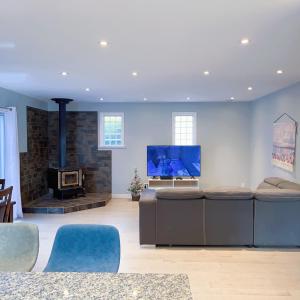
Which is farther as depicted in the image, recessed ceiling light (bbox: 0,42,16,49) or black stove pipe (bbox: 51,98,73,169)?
black stove pipe (bbox: 51,98,73,169)

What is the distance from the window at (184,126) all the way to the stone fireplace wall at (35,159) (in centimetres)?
351

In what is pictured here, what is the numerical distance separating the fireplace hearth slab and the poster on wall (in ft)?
13.3

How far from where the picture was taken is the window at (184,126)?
27.4 feet

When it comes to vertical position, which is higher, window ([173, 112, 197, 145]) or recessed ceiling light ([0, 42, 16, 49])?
recessed ceiling light ([0, 42, 16, 49])

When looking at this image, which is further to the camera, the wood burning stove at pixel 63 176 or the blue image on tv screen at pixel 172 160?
the blue image on tv screen at pixel 172 160

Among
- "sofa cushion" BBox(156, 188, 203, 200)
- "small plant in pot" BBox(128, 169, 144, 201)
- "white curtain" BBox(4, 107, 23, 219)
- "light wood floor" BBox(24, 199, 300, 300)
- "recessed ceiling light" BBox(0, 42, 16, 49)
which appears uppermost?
"recessed ceiling light" BBox(0, 42, 16, 49)

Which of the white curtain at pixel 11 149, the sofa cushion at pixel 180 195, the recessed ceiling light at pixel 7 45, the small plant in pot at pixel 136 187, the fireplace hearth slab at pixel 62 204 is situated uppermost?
the recessed ceiling light at pixel 7 45

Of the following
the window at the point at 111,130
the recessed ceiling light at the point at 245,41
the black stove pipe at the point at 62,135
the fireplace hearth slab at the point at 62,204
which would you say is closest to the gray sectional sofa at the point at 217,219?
the recessed ceiling light at the point at 245,41

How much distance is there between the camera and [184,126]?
8352 millimetres

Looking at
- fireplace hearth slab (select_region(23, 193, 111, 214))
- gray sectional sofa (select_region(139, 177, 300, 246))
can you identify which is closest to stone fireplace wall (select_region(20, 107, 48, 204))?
fireplace hearth slab (select_region(23, 193, 111, 214))

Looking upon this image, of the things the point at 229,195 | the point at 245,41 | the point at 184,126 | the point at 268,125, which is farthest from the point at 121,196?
the point at 245,41

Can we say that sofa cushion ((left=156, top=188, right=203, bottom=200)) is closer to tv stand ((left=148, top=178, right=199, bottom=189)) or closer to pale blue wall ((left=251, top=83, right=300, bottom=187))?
pale blue wall ((left=251, top=83, right=300, bottom=187))

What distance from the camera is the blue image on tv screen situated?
8070mm

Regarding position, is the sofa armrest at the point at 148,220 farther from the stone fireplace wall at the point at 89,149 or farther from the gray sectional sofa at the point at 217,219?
the stone fireplace wall at the point at 89,149
